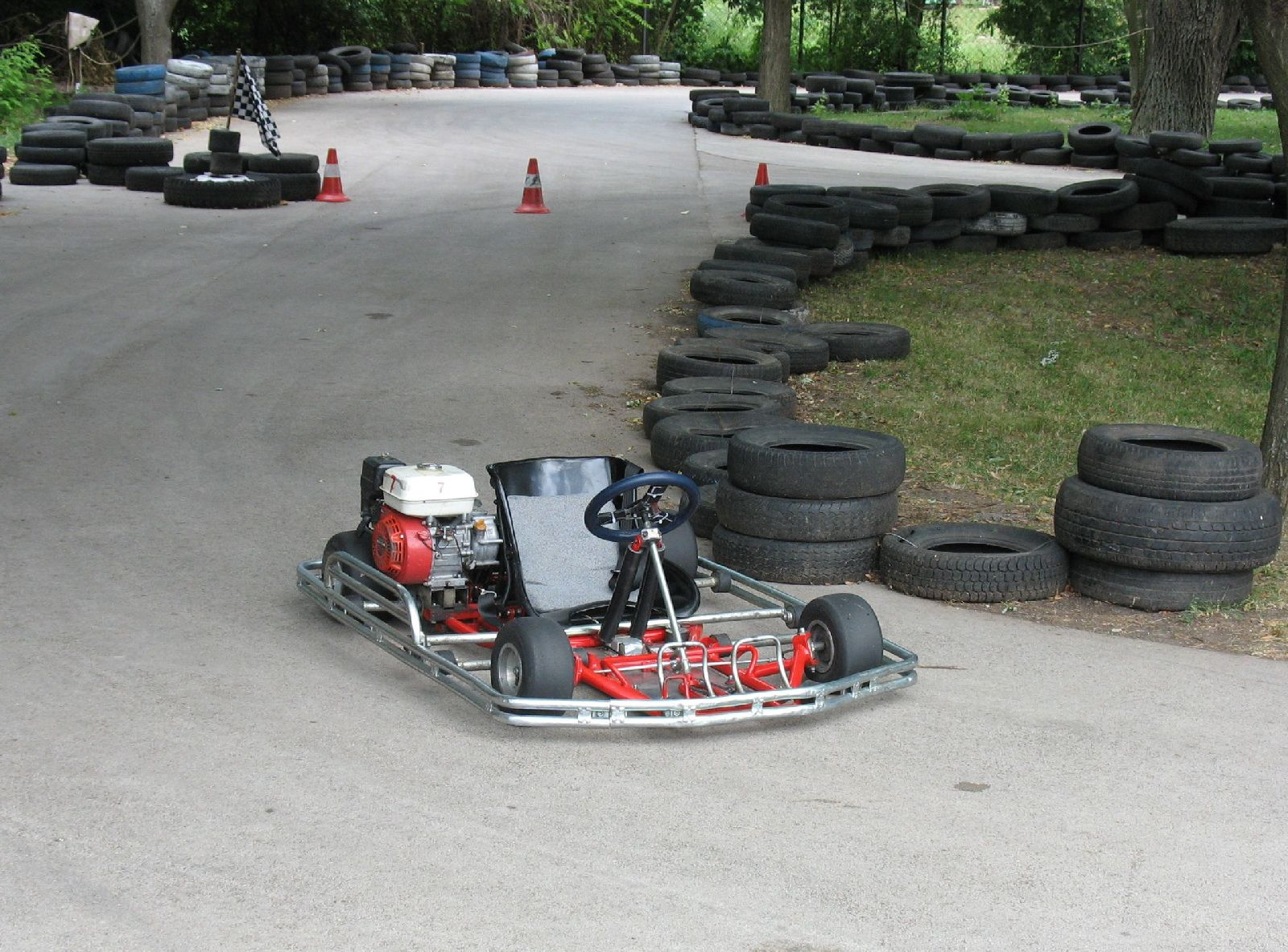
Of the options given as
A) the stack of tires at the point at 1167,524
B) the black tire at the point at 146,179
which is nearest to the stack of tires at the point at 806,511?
the stack of tires at the point at 1167,524

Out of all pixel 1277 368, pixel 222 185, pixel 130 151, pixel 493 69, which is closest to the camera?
pixel 1277 368

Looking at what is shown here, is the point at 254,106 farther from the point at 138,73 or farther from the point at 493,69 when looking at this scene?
the point at 493,69

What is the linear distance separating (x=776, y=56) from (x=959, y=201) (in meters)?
13.2

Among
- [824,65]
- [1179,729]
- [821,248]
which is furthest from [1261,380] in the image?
[824,65]

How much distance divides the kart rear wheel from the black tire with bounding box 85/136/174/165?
579 inches

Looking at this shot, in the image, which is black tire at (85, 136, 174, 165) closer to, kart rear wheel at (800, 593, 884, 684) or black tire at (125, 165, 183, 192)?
black tire at (125, 165, 183, 192)

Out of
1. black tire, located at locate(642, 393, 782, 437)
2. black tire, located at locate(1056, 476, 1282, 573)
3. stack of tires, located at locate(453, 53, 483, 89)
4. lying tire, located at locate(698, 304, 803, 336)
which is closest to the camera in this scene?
black tire, located at locate(1056, 476, 1282, 573)

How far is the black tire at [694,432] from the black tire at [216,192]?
388 inches

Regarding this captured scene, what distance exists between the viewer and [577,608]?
5152 mm

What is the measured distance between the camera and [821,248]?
12.9 metres

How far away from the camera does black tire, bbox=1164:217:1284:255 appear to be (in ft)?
47.9

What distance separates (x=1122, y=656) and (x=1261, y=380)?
19.1 ft

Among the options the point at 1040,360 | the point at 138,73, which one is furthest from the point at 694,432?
the point at 138,73

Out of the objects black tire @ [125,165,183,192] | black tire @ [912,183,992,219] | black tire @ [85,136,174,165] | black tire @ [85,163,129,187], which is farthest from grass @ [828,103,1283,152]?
black tire @ [85,163,129,187]
